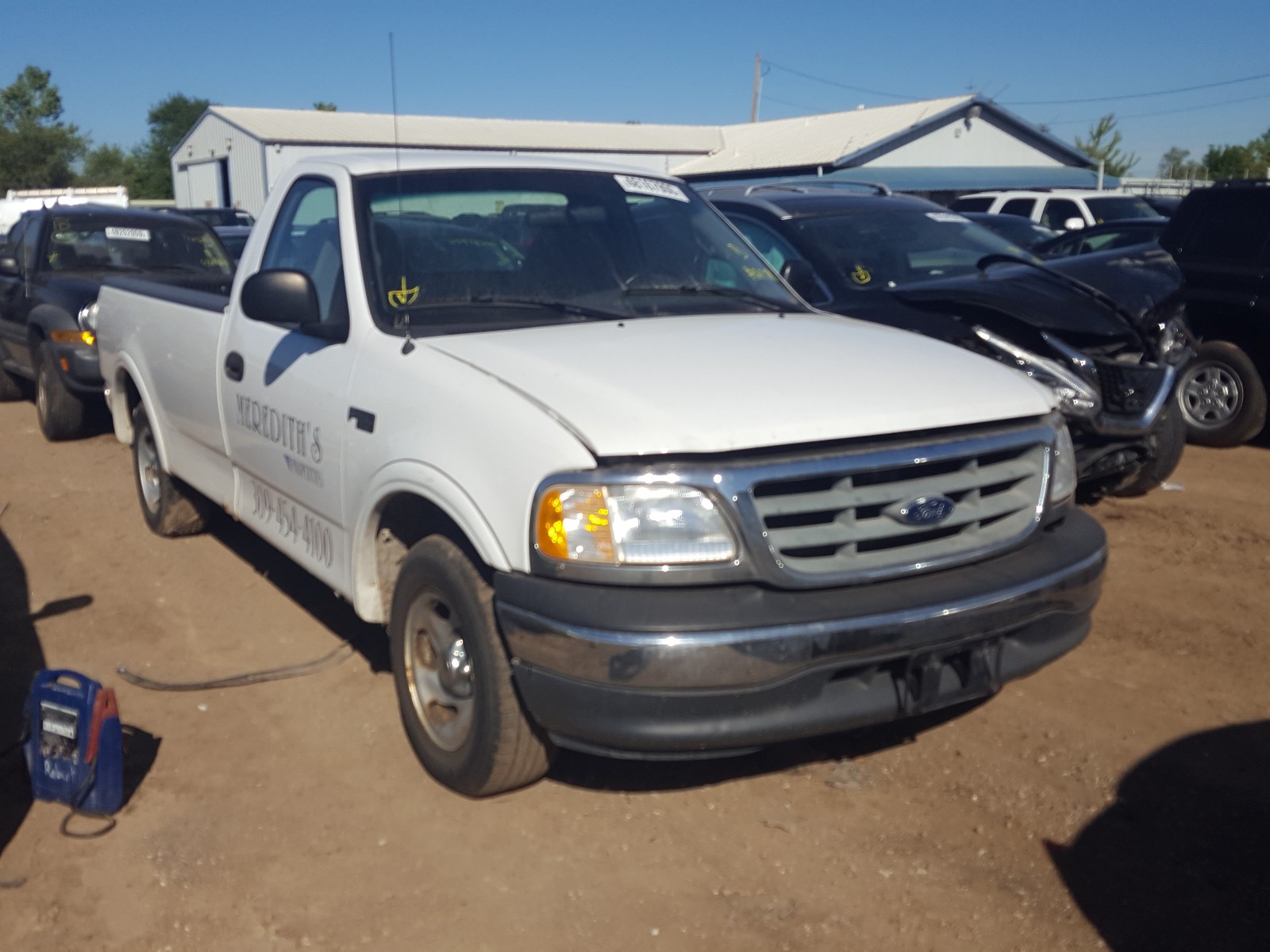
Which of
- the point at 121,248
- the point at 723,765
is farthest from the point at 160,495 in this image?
the point at 121,248

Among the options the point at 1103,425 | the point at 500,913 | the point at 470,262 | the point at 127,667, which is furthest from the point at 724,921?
the point at 1103,425

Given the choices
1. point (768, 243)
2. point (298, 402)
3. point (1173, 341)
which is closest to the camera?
point (298, 402)

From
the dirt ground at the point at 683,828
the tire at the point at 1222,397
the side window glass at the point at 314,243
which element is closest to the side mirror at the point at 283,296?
the side window glass at the point at 314,243

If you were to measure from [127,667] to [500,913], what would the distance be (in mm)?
2400

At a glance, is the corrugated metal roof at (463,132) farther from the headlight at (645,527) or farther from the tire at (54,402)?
the headlight at (645,527)

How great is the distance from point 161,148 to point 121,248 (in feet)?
255

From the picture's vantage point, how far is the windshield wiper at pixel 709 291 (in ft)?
14.3

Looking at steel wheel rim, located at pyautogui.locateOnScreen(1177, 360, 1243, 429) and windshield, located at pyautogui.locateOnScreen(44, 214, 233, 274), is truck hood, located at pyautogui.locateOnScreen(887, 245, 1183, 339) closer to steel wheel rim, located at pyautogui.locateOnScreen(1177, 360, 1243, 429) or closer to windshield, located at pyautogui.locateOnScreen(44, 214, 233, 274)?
steel wheel rim, located at pyautogui.locateOnScreen(1177, 360, 1243, 429)

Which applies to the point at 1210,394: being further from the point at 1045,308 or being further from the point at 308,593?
the point at 308,593

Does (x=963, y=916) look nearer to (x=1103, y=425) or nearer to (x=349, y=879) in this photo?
(x=349, y=879)

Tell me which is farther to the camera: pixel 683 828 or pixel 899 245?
pixel 899 245

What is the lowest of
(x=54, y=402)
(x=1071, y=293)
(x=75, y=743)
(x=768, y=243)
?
(x=75, y=743)

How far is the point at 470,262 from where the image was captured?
4.20m

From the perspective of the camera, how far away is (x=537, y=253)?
4.33m
